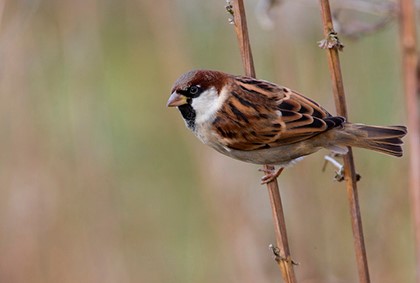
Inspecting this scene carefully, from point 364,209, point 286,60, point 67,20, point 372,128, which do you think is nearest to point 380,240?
point 364,209

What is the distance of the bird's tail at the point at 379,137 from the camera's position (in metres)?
2.53

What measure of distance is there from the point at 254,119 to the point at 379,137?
0.46m

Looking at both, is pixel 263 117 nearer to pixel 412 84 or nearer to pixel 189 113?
pixel 189 113

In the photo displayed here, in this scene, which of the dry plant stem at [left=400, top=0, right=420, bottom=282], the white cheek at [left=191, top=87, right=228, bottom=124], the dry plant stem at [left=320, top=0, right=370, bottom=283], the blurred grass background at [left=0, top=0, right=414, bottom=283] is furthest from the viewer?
the blurred grass background at [left=0, top=0, right=414, bottom=283]

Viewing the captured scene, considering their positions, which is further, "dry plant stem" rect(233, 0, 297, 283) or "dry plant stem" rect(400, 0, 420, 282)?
"dry plant stem" rect(233, 0, 297, 283)

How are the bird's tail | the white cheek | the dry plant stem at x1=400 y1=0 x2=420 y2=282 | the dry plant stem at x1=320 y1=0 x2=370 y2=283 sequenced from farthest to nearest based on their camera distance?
1. the white cheek
2. the bird's tail
3. the dry plant stem at x1=320 y1=0 x2=370 y2=283
4. the dry plant stem at x1=400 y1=0 x2=420 y2=282

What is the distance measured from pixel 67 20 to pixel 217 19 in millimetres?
1041

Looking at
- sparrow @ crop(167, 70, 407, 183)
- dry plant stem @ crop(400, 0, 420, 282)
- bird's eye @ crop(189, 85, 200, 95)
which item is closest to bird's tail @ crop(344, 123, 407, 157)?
sparrow @ crop(167, 70, 407, 183)

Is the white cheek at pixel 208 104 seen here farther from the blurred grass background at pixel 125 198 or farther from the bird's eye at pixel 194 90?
the blurred grass background at pixel 125 198

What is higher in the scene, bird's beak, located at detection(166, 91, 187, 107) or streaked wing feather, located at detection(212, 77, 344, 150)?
bird's beak, located at detection(166, 91, 187, 107)

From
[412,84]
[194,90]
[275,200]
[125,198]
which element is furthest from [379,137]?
[125,198]

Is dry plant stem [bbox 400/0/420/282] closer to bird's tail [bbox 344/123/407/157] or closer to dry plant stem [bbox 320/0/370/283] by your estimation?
dry plant stem [bbox 320/0/370/283]

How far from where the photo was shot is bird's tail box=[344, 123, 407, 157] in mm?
2531

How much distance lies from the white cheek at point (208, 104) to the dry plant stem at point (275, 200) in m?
0.34
